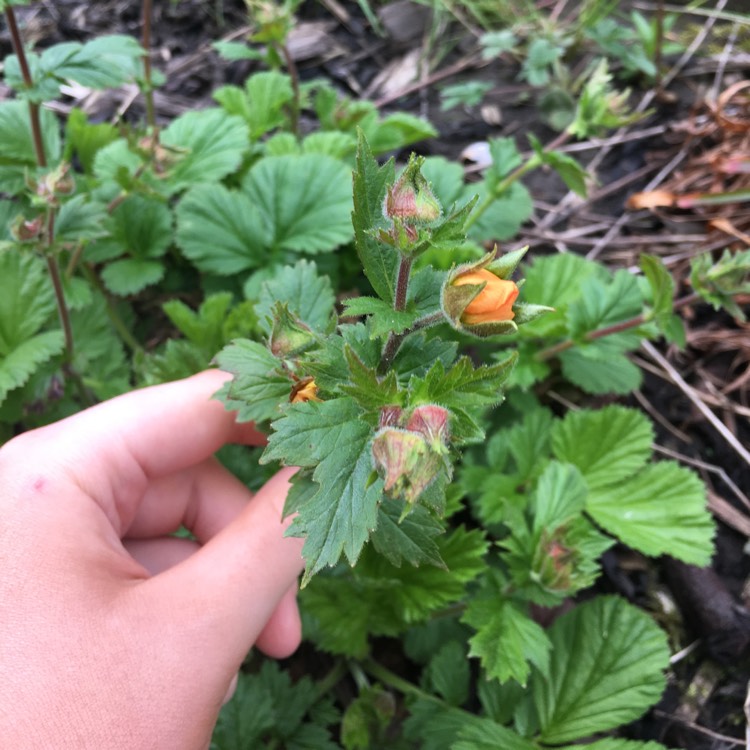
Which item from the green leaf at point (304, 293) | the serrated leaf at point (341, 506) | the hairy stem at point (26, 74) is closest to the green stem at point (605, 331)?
the green leaf at point (304, 293)

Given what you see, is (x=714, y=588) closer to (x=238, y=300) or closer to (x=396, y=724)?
(x=396, y=724)

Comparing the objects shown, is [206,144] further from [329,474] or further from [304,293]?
[329,474]

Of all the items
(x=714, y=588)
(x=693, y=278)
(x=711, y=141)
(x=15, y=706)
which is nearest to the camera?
(x=15, y=706)

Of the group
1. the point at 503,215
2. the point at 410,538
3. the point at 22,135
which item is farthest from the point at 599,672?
the point at 22,135

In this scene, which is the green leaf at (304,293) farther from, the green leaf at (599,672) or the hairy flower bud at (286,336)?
the green leaf at (599,672)

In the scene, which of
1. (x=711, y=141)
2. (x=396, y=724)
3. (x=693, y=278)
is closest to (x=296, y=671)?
(x=396, y=724)

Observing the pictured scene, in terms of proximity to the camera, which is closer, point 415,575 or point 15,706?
point 15,706
